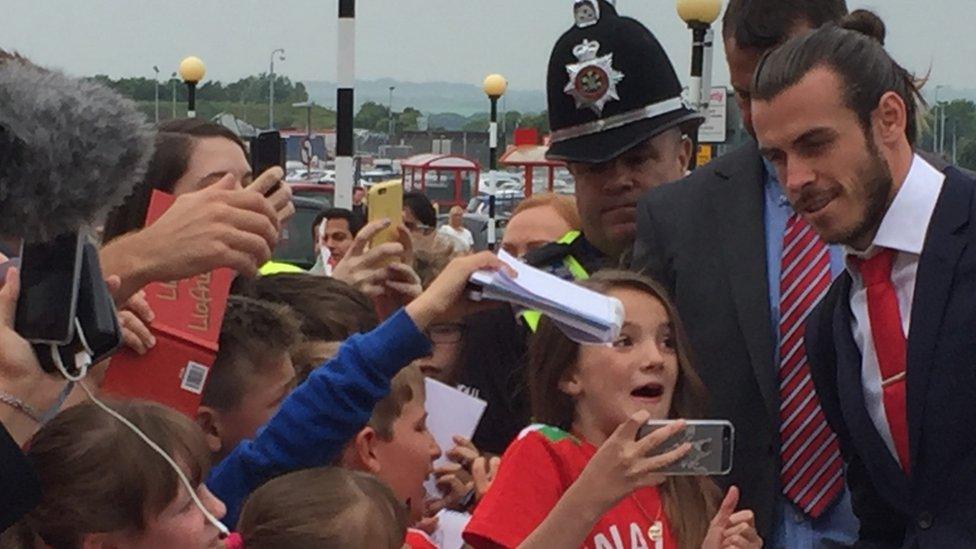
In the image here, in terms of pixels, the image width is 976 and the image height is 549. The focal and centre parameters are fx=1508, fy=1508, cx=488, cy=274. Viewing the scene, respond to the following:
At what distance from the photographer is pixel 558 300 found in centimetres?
274

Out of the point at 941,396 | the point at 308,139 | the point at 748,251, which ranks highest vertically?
the point at 748,251

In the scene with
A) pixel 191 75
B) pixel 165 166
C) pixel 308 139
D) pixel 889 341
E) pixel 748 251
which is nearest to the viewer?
pixel 889 341

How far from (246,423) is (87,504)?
1019 mm

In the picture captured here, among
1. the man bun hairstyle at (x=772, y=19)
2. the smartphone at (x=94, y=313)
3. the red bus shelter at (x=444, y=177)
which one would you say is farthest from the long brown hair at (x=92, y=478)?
the red bus shelter at (x=444, y=177)

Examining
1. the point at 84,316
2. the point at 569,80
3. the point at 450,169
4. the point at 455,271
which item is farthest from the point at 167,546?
the point at 450,169

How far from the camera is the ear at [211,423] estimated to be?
327 cm

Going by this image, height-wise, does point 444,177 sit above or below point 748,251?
below

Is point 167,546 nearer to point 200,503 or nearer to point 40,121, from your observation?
point 200,503

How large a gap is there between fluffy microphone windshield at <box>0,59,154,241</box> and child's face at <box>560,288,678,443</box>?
66.6 inches

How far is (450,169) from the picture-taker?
4400cm

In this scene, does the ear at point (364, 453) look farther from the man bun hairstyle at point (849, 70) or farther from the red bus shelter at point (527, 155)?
the red bus shelter at point (527, 155)

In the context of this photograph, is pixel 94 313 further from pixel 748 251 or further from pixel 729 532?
pixel 748 251

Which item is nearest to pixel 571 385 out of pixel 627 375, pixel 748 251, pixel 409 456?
pixel 627 375

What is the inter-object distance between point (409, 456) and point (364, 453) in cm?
11
